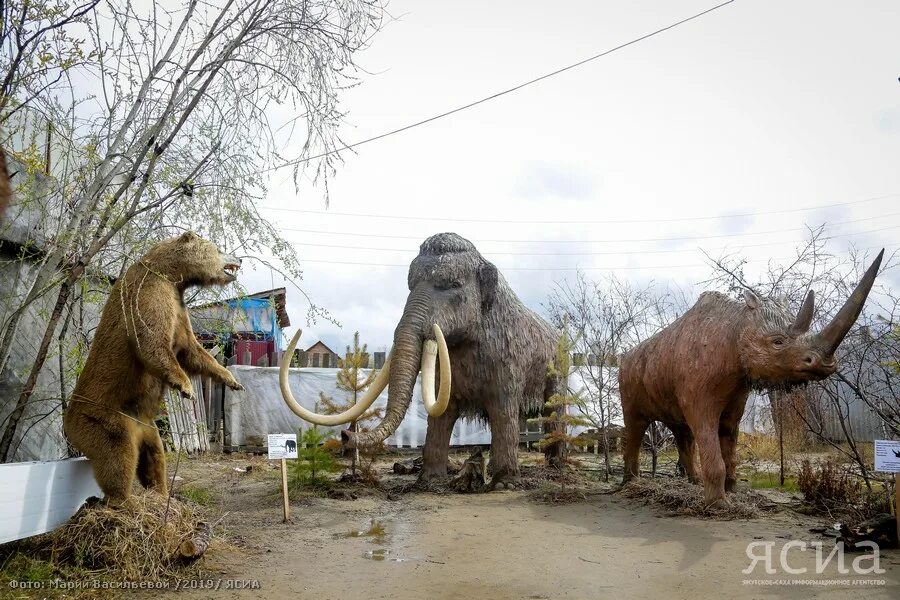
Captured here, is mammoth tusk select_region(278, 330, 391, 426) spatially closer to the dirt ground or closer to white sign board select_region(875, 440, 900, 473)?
the dirt ground

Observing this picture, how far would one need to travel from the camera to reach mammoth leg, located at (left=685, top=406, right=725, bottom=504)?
18.2 feet

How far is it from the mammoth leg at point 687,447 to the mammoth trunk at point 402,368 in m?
2.84

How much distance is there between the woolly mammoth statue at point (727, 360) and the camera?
5.02 meters

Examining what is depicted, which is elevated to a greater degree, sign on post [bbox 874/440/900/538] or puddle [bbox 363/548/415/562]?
sign on post [bbox 874/440/900/538]

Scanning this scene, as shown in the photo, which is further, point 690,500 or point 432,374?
point 432,374

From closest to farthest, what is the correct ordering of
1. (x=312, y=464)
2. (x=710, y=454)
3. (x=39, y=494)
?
(x=39, y=494) < (x=710, y=454) < (x=312, y=464)

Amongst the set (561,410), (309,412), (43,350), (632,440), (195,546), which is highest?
(43,350)

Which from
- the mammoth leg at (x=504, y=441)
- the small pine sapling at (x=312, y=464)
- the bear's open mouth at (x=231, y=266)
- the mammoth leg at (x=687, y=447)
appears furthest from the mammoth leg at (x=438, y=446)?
the bear's open mouth at (x=231, y=266)

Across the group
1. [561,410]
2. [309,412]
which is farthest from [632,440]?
[309,412]

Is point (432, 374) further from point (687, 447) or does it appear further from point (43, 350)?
point (43, 350)

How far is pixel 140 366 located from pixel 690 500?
4487 mm

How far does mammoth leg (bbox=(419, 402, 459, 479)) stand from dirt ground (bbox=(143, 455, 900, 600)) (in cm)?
80

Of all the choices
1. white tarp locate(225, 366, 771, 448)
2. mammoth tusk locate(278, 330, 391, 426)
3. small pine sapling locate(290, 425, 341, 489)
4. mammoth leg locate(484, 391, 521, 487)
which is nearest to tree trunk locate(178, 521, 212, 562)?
mammoth tusk locate(278, 330, 391, 426)

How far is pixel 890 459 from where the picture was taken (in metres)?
4.69
